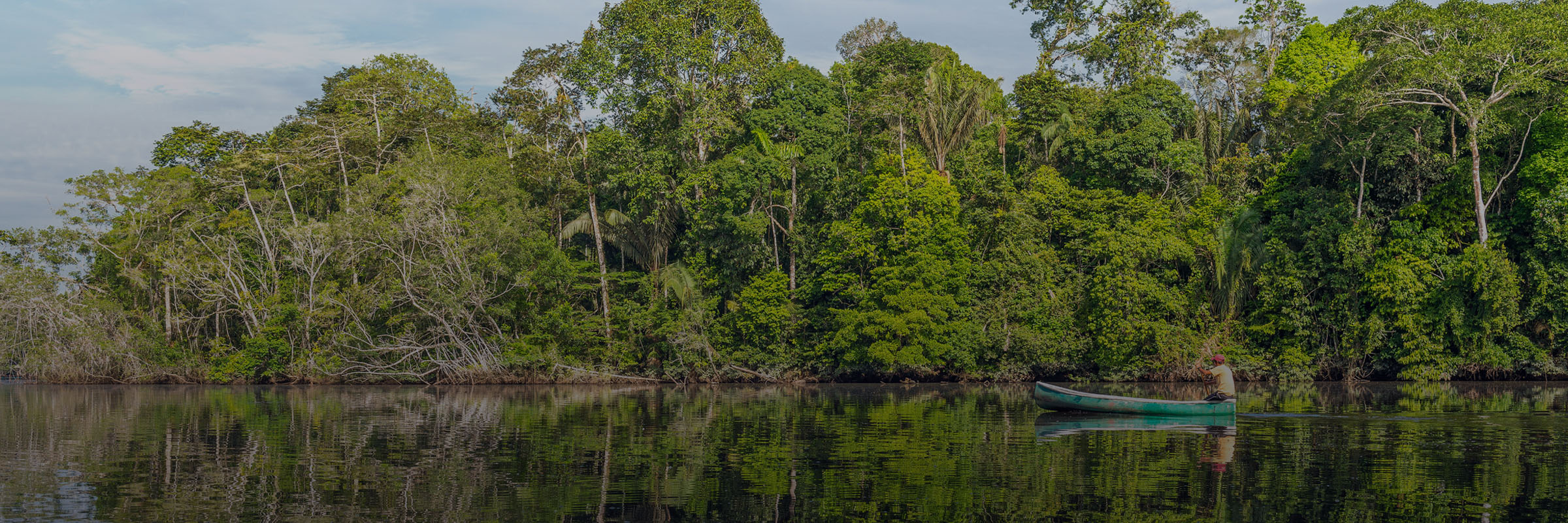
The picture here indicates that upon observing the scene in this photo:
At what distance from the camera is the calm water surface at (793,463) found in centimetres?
1284

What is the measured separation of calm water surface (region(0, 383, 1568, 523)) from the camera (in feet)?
42.1

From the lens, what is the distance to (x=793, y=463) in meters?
17.2

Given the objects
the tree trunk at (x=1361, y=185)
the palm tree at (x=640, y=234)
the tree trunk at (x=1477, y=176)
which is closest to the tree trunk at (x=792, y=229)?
Answer: the palm tree at (x=640, y=234)

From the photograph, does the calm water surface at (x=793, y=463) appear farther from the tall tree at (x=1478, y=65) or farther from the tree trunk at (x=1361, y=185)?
the tree trunk at (x=1361, y=185)

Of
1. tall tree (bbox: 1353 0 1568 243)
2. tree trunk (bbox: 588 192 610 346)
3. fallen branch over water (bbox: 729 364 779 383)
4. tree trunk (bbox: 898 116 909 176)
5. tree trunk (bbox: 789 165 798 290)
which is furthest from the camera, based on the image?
tree trunk (bbox: 588 192 610 346)

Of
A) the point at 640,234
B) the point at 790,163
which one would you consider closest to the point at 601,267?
the point at 640,234

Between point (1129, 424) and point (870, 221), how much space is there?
21350 millimetres

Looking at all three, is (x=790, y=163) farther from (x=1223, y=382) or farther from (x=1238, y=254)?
(x=1223, y=382)

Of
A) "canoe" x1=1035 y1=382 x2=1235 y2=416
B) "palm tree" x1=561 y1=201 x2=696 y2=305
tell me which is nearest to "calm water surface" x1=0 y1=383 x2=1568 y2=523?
"canoe" x1=1035 y1=382 x2=1235 y2=416

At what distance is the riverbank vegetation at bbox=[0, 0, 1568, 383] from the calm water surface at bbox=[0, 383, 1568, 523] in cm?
959

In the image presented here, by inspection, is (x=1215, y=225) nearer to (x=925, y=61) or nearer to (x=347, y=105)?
(x=925, y=61)

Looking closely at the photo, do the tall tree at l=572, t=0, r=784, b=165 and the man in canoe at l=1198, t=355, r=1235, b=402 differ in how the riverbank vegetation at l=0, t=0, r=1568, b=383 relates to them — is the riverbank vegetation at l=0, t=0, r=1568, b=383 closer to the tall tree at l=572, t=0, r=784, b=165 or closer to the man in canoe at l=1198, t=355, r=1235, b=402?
the tall tree at l=572, t=0, r=784, b=165

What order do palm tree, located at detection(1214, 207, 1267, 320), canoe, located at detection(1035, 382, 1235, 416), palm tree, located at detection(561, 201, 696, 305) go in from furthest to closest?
palm tree, located at detection(561, 201, 696, 305), palm tree, located at detection(1214, 207, 1267, 320), canoe, located at detection(1035, 382, 1235, 416)

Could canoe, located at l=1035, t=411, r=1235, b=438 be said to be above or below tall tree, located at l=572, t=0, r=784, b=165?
below
